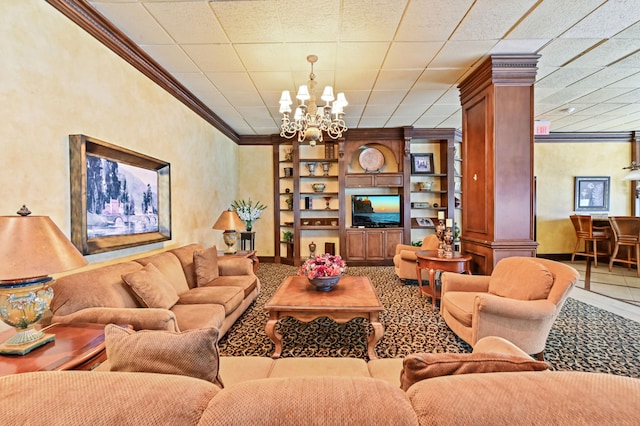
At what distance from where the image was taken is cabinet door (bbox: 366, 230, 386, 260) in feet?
20.6

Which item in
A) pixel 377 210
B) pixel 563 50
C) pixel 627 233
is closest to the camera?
pixel 563 50

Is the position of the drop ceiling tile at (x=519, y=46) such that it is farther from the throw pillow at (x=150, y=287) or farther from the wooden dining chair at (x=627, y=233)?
the wooden dining chair at (x=627, y=233)

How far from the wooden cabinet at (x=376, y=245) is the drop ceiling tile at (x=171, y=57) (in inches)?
167

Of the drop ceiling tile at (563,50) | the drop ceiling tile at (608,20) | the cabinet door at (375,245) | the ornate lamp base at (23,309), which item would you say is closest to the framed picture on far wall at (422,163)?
the cabinet door at (375,245)

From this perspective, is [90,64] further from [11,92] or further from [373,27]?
[373,27]

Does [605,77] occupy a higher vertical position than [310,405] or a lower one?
higher

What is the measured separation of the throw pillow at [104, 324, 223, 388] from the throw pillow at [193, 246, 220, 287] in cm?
230

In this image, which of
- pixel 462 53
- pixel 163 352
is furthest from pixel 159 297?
pixel 462 53

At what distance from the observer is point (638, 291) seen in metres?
4.34

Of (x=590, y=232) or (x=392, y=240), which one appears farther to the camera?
(x=392, y=240)

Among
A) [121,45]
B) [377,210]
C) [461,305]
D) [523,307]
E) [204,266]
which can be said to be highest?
[121,45]

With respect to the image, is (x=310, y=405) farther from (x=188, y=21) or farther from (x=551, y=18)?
(x=551, y=18)

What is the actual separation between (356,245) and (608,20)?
15.7 feet

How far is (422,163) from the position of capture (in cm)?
657
